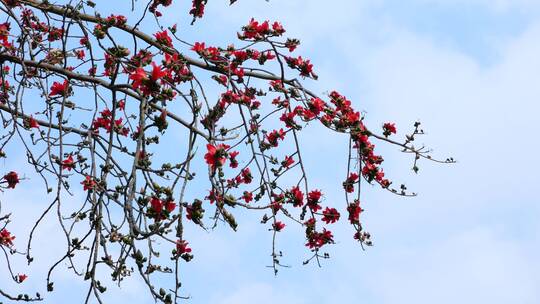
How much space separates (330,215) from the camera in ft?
15.5

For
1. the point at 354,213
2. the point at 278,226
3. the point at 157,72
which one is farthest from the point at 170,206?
the point at 354,213

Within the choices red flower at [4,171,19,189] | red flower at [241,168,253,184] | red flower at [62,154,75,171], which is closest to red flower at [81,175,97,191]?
red flower at [62,154,75,171]

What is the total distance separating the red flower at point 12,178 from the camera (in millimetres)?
5127

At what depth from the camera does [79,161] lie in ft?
14.9

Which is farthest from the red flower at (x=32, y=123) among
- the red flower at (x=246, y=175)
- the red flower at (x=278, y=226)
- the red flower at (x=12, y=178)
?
the red flower at (x=278, y=226)

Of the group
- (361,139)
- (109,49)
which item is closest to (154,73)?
(109,49)

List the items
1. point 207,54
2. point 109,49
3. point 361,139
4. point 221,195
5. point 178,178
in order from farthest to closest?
point 361,139 < point 207,54 < point 109,49 < point 221,195 < point 178,178

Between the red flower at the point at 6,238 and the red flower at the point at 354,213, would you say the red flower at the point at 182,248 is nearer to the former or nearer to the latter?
the red flower at the point at 354,213

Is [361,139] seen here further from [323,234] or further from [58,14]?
[58,14]

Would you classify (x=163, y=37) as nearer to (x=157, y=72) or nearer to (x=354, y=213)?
(x=157, y=72)

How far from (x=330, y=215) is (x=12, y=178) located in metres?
2.11

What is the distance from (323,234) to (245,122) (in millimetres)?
982

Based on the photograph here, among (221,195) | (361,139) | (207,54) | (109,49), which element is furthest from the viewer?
(361,139)

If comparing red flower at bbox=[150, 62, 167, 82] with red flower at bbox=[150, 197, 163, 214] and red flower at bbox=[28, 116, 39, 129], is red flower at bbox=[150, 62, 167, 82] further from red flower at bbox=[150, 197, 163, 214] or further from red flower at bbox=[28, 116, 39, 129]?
red flower at bbox=[28, 116, 39, 129]
